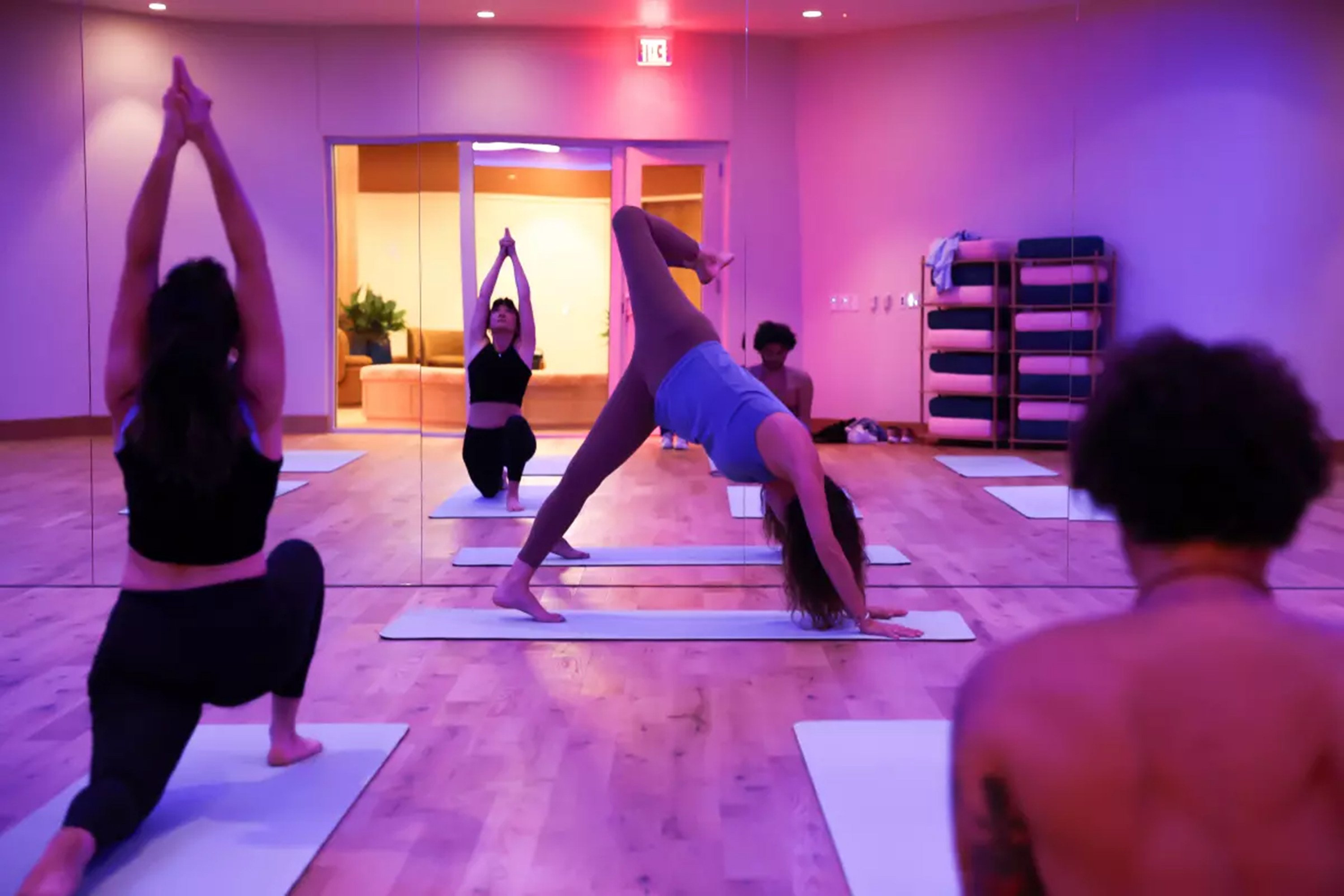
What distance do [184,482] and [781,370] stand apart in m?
2.53

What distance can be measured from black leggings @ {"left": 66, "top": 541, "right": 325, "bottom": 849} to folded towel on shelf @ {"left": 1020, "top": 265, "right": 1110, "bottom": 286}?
318 centimetres

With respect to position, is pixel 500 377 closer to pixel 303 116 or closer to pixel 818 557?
pixel 303 116

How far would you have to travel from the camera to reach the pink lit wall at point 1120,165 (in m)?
4.11

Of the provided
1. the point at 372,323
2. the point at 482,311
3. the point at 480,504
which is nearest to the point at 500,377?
the point at 482,311

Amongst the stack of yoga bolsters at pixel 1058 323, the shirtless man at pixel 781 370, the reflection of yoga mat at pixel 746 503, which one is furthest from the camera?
the reflection of yoga mat at pixel 746 503

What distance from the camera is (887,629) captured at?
3.16 m

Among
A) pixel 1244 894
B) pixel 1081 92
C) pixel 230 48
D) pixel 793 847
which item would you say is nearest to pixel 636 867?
pixel 793 847

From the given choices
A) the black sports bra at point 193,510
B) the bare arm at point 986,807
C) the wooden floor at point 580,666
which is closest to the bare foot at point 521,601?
the wooden floor at point 580,666

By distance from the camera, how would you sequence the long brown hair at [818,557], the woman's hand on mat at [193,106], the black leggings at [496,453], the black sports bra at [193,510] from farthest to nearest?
the black leggings at [496,453] → the long brown hair at [818,557] → the woman's hand on mat at [193,106] → the black sports bra at [193,510]

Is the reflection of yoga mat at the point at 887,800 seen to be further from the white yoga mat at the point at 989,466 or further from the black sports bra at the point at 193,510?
the white yoga mat at the point at 989,466

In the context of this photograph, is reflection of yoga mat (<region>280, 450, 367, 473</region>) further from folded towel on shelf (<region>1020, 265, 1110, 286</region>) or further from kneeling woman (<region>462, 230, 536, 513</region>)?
folded towel on shelf (<region>1020, 265, 1110, 286</region>)

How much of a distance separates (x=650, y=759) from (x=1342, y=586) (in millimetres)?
2780

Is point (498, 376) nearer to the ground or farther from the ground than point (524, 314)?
nearer to the ground

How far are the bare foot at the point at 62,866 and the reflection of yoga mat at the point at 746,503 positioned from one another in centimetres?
293
